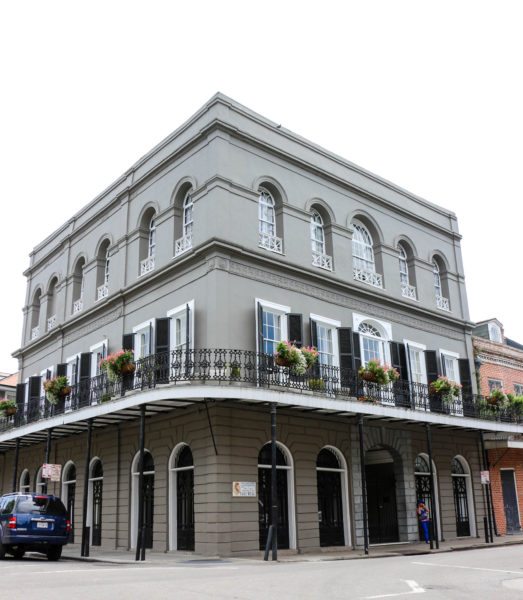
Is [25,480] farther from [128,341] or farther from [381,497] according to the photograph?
[381,497]

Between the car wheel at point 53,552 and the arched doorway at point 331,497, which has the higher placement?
the arched doorway at point 331,497

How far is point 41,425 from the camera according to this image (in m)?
19.8

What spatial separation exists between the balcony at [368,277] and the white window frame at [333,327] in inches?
91.1

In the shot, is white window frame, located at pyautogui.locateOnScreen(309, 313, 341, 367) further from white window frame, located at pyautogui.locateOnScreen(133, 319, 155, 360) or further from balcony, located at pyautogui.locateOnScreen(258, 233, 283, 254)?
white window frame, located at pyautogui.locateOnScreen(133, 319, 155, 360)

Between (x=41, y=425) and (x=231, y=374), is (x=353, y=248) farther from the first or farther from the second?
(x=41, y=425)

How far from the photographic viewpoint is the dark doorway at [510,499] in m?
24.6

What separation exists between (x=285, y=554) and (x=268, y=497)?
1.40 m

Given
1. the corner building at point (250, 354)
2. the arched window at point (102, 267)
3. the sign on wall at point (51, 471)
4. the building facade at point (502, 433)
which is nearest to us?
the corner building at point (250, 354)

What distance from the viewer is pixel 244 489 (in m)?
15.8

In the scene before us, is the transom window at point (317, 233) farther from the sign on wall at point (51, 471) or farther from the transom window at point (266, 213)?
the sign on wall at point (51, 471)

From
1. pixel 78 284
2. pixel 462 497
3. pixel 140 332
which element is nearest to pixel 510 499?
pixel 462 497

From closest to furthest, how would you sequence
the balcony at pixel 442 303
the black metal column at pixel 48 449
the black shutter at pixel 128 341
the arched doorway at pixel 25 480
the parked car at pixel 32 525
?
the parked car at pixel 32 525, the black shutter at pixel 128 341, the black metal column at pixel 48 449, the balcony at pixel 442 303, the arched doorway at pixel 25 480

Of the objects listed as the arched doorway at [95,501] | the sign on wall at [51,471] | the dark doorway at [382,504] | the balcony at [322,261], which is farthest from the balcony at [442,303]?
the sign on wall at [51,471]

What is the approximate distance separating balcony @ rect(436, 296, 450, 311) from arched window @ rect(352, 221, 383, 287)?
11.3ft
